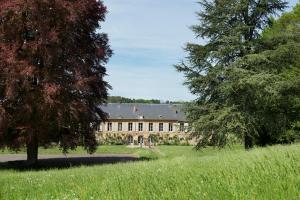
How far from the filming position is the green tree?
91.5 ft

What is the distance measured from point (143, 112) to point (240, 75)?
73.4m

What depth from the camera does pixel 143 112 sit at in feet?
331

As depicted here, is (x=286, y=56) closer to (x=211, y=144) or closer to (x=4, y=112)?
(x=211, y=144)

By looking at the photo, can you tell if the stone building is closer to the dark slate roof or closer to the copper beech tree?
Answer: the dark slate roof

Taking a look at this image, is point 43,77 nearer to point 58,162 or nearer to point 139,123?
point 58,162

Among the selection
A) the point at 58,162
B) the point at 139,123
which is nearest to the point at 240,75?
the point at 58,162

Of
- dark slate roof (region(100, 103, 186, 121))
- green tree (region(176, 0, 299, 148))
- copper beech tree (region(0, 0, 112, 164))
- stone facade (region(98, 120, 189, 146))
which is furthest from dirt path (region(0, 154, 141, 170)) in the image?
dark slate roof (region(100, 103, 186, 121))

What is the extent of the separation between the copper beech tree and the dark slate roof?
234 ft

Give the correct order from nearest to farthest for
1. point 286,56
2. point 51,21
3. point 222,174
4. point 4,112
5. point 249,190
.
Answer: point 249,190
point 222,174
point 4,112
point 51,21
point 286,56

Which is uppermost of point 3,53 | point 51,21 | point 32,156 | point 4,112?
point 51,21

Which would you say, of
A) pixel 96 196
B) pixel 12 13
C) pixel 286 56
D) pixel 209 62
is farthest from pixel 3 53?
pixel 96 196

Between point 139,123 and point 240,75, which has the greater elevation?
point 240,75

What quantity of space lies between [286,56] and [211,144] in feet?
23.2

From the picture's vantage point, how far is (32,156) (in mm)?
28875
